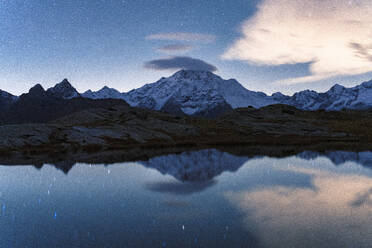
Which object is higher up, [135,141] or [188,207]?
[135,141]

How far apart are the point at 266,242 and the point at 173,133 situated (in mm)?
131592

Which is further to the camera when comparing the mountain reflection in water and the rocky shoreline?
the rocky shoreline

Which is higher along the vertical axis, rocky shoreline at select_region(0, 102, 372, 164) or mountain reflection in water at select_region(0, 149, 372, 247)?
rocky shoreline at select_region(0, 102, 372, 164)

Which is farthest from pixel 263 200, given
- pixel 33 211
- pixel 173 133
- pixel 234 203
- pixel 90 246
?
pixel 173 133

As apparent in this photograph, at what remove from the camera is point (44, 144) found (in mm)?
111125

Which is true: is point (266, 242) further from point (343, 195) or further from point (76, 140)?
point (76, 140)

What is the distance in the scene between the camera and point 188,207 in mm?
33844

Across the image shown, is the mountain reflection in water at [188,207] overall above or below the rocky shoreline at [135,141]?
below

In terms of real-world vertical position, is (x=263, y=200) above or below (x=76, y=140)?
below

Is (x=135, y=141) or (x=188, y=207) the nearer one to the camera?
(x=188, y=207)

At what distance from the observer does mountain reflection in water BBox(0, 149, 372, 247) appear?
2498 cm

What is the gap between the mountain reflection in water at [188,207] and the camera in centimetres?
2498

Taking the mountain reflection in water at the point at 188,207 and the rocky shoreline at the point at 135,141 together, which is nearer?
the mountain reflection in water at the point at 188,207

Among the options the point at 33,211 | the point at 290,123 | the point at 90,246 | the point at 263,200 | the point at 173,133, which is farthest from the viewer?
the point at 290,123
